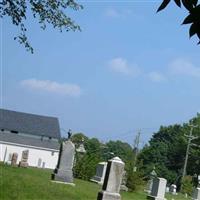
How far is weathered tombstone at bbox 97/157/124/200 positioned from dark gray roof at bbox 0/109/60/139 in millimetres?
66068

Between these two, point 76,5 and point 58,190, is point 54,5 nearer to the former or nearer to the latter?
point 76,5

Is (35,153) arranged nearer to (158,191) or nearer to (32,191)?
(158,191)

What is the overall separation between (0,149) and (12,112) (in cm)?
1100

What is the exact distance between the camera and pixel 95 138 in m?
126

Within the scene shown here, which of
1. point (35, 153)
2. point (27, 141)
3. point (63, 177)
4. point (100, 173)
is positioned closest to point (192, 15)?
point (63, 177)

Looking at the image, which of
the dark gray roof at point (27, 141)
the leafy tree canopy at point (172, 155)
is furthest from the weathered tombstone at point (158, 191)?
the leafy tree canopy at point (172, 155)

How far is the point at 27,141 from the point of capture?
7744 cm

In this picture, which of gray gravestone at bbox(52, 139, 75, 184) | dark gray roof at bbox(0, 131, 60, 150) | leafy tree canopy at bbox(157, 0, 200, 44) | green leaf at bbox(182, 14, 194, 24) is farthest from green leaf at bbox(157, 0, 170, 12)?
dark gray roof at bbox(0, 131, 60, 150)

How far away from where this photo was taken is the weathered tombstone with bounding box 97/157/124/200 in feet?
49.0

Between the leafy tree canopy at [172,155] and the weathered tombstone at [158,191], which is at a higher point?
the leafy tree canopy at [172,155]

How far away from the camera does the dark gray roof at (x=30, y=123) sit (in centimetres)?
8131

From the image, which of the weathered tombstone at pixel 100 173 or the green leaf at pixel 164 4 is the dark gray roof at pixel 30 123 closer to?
the weathered tombstone at pixel 100 173

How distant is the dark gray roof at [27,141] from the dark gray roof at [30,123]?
146 centimetres

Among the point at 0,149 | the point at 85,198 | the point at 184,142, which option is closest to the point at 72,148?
the point at 85,198
